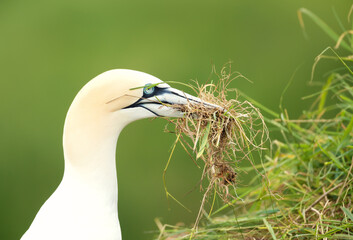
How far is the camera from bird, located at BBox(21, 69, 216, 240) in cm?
311

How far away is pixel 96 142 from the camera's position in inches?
124

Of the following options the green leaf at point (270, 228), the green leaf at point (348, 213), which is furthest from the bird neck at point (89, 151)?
the green leaf at point (348, 213)


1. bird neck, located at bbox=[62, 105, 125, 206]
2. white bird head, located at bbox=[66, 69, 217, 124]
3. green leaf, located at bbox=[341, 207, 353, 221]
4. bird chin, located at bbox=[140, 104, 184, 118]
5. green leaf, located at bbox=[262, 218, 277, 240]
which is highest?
white bird head, located at bbox=[66, 69, 217, 124]

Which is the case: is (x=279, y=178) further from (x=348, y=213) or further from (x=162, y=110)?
(x=162, y=110)

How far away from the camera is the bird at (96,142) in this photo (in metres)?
3.11

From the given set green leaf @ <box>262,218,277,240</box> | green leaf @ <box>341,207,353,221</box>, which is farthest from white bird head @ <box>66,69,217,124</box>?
green leaf @ <box>341,207,353,221</box>

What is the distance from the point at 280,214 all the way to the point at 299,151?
495mm

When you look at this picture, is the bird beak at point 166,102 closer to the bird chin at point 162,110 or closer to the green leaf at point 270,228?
the bird chin at point 162,110

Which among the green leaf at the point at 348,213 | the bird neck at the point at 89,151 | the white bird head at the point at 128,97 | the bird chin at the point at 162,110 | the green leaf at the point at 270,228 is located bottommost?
the green leaf at the point at 270,228

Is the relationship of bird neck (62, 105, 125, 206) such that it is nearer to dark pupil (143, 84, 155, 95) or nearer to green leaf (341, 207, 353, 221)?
dark pupil (143, 84, 155, 95)

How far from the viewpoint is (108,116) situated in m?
3.14

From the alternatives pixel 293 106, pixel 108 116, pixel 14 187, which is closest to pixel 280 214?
pixel 108 116

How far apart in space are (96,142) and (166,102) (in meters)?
0.35

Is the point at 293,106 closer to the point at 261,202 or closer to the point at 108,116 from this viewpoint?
the point at 261,202
